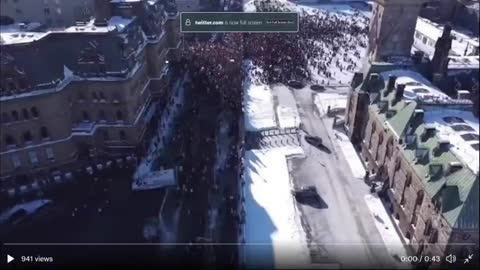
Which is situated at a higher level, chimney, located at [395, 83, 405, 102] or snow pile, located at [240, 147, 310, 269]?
chimney, located at [395, 83, 405, 102]

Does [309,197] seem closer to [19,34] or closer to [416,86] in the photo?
[416,86]

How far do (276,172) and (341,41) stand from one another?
4869 centimetres

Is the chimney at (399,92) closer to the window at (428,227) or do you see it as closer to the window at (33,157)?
the window at (428,227)

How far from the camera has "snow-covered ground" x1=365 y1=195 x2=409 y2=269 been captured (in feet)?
128

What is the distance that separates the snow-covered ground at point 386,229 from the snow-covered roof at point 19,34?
40.6 m

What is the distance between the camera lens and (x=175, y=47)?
237 feet

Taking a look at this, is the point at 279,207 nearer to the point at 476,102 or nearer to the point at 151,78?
the point at 476,102

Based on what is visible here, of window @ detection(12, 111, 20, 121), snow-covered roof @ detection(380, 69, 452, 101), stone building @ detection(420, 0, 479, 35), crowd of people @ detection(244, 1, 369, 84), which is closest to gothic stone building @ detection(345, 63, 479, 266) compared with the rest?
snow-covered roof @ detection(380, 69, 452, 101)

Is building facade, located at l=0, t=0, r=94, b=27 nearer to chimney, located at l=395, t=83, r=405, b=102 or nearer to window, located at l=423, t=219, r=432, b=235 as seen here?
→ chimney, located at l=395, t=83, r=405, b=102

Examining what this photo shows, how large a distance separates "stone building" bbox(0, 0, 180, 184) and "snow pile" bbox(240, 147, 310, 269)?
52.2ft

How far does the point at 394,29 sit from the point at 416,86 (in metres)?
12.5

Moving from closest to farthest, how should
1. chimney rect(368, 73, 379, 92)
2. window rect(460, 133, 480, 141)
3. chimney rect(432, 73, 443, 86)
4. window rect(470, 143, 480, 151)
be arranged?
1. window rect(470, 143, 480, 151)
2. window rect(460, 133, 480, 141)
3. chimney rect(432, 73, 443, 86)
4. chimney rect(368, 73, 379, 92)

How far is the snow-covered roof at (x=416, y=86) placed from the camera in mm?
43938

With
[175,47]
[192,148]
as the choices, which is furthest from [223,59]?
[192,148]
